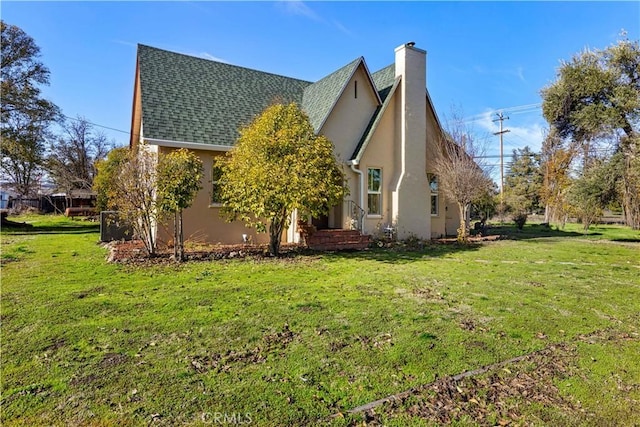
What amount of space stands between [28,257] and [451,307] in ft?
37.8

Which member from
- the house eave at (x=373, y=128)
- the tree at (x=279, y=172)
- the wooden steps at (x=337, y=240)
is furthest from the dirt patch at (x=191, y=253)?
the house eave at (x=373, y=128)

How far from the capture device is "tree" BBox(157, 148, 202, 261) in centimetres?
984

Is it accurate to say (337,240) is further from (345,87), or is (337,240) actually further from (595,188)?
(595,188)

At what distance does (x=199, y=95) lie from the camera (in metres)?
14.5

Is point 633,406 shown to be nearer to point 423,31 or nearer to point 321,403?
point 321,403

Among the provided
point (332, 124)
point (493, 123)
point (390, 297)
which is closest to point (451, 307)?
point (390, 297)

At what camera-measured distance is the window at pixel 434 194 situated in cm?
1724

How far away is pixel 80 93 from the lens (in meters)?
19.2

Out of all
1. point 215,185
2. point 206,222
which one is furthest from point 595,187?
point 206,222

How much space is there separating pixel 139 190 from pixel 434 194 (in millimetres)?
12902

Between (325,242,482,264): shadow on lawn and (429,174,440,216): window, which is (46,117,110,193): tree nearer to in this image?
(429,174,440,216): window

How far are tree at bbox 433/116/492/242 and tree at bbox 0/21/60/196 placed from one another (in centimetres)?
2450

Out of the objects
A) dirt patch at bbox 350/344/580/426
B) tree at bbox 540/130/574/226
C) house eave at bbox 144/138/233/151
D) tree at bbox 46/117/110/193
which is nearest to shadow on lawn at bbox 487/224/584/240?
tree at bbox 540/130/574/226

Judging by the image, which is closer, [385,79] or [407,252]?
[407,252]
